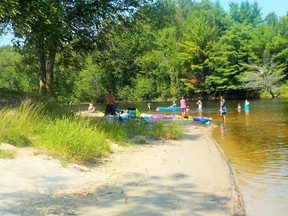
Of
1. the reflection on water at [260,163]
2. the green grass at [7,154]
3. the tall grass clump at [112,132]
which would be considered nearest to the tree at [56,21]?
the tall grass clump at [112,132]

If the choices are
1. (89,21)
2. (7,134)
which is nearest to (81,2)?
(89,21)

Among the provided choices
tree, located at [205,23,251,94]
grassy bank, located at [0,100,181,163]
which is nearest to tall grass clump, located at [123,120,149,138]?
grassy bank, located at [0,100,181,163]

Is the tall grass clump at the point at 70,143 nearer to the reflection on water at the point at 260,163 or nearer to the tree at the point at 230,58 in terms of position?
the reflection on water at the point at 260,163

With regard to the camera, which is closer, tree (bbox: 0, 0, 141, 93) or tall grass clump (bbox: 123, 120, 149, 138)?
tree (bbox: 0, 0, 141, 93)

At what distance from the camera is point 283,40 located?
209 ft

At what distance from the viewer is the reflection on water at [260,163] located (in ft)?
25.0

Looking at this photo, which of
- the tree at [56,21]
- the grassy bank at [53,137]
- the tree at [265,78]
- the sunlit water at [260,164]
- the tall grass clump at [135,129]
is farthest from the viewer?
the tree at [265,78]

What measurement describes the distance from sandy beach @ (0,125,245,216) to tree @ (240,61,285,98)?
54.0 m

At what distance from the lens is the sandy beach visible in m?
6.05

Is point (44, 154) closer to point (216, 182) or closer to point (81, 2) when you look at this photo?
point (216, 182)

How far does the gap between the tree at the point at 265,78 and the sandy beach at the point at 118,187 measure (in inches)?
2126

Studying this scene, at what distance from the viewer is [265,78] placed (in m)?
61.4

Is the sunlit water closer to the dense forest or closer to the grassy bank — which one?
the grassy bank

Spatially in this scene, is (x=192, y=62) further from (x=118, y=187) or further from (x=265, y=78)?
(x=118, y=187)
